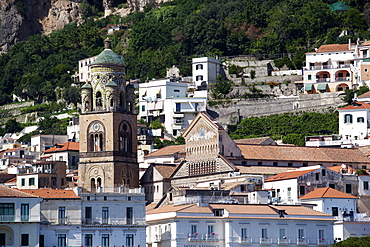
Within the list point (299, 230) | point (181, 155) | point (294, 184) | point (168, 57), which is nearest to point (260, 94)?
point (168, 57)

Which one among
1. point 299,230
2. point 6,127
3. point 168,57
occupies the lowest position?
point 299,230

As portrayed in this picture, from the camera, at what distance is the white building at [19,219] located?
6862 cm

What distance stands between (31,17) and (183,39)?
44212 mm

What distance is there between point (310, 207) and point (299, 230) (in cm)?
609

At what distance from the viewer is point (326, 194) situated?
84.6 m

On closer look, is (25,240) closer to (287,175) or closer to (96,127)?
(287,175)

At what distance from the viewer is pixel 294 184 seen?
88.6 metres

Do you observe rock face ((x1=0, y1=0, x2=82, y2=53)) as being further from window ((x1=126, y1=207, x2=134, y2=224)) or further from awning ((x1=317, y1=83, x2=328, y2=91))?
window ((x1=126, y1=207, x2=134, y2=224))

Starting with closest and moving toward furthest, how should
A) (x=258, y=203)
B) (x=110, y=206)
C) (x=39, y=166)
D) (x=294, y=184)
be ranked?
(x=110, y=206) < (x=258, y=203) < (x=294, y=184) < (x=39, y=166)

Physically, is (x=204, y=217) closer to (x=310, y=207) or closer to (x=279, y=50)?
(x=310, y=207)

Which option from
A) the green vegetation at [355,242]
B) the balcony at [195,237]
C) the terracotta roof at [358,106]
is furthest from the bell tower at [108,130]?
the terracotta roof at [358,106]

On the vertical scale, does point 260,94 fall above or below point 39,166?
above

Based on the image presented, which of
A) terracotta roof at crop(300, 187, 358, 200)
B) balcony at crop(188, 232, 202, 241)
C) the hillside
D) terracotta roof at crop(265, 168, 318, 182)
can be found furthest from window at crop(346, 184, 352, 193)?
the hillside

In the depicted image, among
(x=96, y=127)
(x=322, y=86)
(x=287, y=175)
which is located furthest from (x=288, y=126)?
(x=287, y=175)
